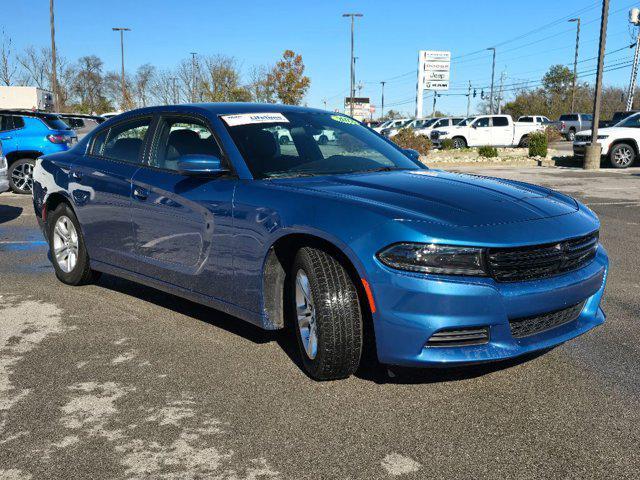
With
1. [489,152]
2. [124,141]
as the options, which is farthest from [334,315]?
[489,152]

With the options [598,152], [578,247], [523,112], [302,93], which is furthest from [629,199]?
[523,112]

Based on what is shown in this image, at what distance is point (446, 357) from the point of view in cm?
316

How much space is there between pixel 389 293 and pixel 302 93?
2364 inches

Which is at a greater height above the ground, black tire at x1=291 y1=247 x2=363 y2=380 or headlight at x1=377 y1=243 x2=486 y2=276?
headlight at x1=377 y1=243 x2=486 y2=276

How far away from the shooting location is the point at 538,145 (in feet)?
81.8

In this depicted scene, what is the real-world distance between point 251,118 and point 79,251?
6.89ft

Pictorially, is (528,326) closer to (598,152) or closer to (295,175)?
(295,175)

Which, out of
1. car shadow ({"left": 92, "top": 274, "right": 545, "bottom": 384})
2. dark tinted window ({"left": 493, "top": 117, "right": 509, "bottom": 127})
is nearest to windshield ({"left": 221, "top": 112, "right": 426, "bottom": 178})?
car shadow ({"left": 92, "top": 274, "right": 545, "bottom": 384})

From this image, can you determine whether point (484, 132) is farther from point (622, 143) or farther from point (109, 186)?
point (109, 186)

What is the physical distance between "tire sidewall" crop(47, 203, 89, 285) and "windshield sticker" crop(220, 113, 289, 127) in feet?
6.14

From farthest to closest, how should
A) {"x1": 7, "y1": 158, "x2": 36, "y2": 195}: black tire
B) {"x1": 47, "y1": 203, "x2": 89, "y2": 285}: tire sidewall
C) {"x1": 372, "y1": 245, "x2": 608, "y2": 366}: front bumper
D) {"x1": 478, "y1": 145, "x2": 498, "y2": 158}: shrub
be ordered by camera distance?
1. {"x1": 478, "y1": 145, "x2": 498, "y2": 158}: shrub
2. {"x1": 7, "y1": 158, "x2": 36, "y2": 195}: black tire
3. {"x1": 47, "y1": 203, "x2": 89, "y2": 285}: tire sidewall
4. {"x1": 372, "y1": 245, "x2": 608, "y2": 366}: front bumper

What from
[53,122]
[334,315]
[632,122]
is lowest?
[334,315]

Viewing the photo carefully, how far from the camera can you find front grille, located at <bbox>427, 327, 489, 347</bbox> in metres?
3.15

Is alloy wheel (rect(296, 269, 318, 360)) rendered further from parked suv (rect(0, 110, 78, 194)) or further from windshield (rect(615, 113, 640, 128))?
windshield (rect(615, 113, 640, 128))
